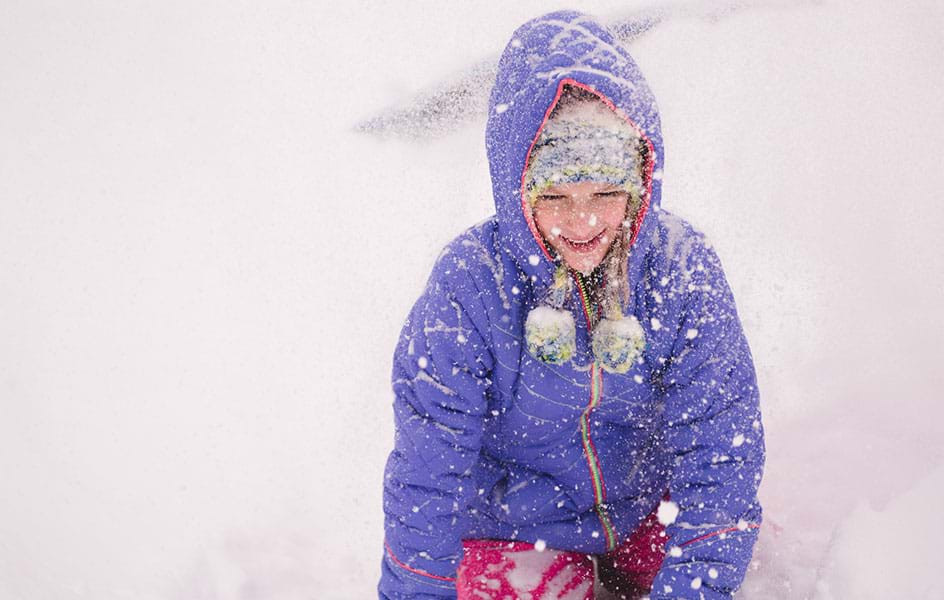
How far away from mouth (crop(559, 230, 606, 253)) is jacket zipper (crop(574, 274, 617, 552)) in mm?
83

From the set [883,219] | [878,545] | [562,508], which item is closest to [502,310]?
[562,508]

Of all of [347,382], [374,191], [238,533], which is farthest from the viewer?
[374,191]

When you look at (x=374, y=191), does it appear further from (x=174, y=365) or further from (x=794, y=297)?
(x=794, y=297)

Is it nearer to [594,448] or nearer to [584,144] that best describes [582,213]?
[584,144]

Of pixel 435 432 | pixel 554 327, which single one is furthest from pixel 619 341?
pixel 435 432

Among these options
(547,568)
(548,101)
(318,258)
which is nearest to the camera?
(548,101)

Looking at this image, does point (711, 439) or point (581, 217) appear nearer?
point (581, 217)

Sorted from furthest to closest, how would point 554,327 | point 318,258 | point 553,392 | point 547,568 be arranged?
point 318,258 → point 547,568 → point 553,392 → point 554,327

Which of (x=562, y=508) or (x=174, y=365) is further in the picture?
(x=174, y=365)

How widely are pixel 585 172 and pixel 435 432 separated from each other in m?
0.44

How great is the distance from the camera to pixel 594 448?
1276 mm

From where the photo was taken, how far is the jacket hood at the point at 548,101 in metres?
0.96

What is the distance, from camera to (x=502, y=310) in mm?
1139

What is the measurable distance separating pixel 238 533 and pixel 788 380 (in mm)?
1386
